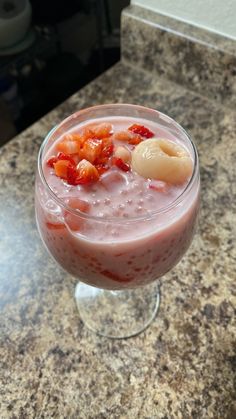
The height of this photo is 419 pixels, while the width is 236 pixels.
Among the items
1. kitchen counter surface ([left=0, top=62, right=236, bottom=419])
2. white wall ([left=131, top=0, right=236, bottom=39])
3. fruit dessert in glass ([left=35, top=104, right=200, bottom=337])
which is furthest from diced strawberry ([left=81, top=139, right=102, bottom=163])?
white wall ([left=131, top=0, right=236, bottom=39])

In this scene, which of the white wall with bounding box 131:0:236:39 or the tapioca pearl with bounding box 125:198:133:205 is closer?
the tapioca pearl with bounding box 125:198:133:205

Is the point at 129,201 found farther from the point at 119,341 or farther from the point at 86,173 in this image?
the point at 119,341

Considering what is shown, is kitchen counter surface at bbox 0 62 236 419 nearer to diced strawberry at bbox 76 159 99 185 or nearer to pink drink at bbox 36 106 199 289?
pink drink at bbox 36 106 199 289

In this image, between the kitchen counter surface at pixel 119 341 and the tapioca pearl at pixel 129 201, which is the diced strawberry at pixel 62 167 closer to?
the tapioca pearl at pixel 129 201

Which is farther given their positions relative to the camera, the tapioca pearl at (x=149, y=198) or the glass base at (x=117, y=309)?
the glass base at (x=117, y=309)

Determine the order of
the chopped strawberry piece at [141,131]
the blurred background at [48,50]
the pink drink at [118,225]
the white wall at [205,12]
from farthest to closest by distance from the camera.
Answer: the blurred background at [48,50]
the white wall at [205,12]
the chopped strawberry piece at [141,131]
the pink drink at [118,225]

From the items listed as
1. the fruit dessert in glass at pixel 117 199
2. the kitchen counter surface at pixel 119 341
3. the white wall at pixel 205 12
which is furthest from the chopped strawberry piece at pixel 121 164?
the white wall at pixel 205 12
